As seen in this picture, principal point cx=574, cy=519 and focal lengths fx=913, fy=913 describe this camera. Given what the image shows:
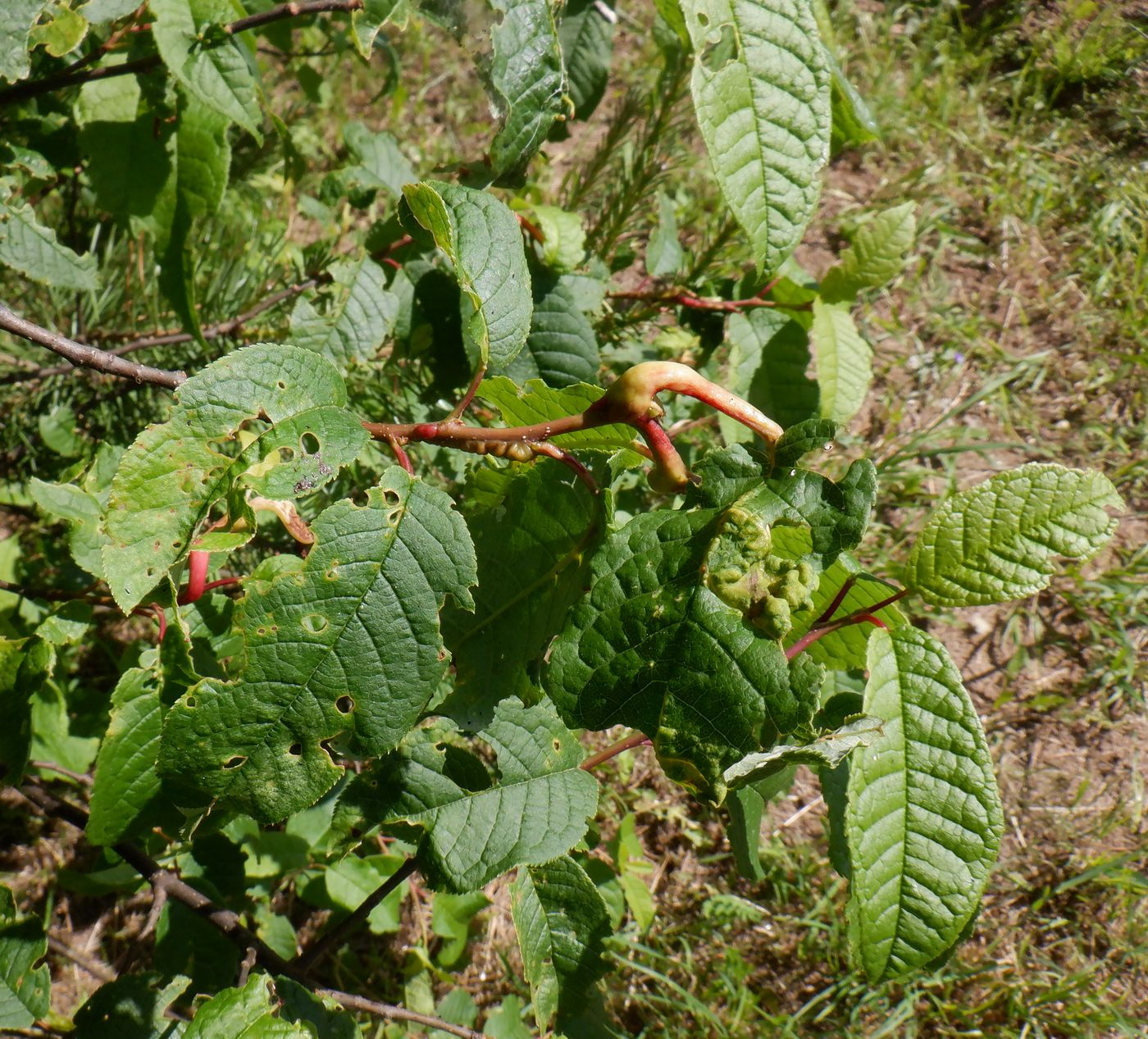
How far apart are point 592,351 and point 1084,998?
2023 millimetres

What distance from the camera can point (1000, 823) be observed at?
1.01 m

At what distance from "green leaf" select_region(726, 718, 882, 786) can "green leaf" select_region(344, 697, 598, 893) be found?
0.38 metres

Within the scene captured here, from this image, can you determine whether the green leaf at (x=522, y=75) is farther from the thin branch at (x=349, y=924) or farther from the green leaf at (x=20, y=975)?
the green leaf at (x=20, y=975)

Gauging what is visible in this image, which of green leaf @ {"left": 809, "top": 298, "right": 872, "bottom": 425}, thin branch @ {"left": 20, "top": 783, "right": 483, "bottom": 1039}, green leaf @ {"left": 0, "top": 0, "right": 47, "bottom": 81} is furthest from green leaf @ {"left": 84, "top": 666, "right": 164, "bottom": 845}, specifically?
green leaf @ {"left": 809, "top": 298, "right": 872, "bottom": 425}

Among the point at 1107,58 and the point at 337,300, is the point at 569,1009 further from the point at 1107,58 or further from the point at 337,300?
the point at 1107,58

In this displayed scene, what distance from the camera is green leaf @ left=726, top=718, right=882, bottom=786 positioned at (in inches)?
33.0

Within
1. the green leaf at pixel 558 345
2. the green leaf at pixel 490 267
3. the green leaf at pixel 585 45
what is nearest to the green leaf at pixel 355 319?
the green leaf at pixel 558 345

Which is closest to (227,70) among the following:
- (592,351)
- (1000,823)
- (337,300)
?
(337,300)

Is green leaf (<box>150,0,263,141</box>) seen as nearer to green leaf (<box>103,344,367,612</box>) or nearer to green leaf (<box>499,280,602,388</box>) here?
green leaf (<box>499,280,602,388</box>)

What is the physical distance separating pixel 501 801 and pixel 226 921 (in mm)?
529

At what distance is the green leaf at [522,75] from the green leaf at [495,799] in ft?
2.44

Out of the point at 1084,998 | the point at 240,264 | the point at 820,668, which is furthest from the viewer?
the point at 240,264

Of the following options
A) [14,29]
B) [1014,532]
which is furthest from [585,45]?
[1014,532]

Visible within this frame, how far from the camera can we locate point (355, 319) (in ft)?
5.64
